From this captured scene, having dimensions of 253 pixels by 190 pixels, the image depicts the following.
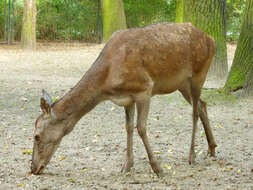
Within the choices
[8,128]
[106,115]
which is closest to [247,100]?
[106,115]

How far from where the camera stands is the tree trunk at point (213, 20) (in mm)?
10969

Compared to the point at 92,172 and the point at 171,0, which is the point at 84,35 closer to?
the point at 171,0

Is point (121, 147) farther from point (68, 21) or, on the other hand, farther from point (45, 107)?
point (68, 21)

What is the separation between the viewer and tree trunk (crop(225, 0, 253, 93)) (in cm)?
883

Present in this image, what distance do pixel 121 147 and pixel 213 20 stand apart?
589cm

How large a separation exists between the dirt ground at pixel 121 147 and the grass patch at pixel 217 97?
0.06 ft

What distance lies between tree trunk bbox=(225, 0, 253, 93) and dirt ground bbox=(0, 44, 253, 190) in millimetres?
277

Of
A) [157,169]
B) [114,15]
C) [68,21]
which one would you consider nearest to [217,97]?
[157,169]

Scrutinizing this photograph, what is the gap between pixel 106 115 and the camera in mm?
8266

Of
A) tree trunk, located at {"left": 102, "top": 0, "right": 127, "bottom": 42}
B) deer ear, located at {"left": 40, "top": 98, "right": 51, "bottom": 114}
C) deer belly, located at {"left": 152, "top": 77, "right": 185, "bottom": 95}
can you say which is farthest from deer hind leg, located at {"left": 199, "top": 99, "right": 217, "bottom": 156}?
tree trunk, located at {"left": 102, "top": 0, "right": 127, "bottom": 42}

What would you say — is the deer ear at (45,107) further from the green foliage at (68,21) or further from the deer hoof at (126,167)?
the green foliage at (68,21)

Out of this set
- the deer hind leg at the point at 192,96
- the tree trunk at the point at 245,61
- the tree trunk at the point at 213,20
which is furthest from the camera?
the tree trunk at the point at 213,20

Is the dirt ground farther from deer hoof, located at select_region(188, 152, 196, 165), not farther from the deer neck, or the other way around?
the deer neck

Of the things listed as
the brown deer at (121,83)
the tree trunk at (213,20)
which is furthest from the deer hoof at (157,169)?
the tree trunk at (213,20)
